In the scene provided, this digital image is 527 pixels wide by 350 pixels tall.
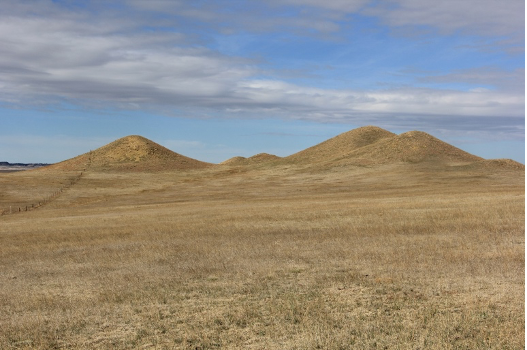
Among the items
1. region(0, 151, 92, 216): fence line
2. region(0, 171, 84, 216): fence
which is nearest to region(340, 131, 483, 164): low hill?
region(0, 151, 92, 216): fence line

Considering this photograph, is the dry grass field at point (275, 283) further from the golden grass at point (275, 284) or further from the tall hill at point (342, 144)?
the tall hill at point (342, 144)

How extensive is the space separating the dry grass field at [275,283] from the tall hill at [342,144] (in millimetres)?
106858

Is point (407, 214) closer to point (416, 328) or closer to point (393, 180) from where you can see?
point (416, 328)

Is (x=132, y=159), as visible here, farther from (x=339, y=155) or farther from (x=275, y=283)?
(x=275, y=283)

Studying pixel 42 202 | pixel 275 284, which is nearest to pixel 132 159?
pixel 42 202

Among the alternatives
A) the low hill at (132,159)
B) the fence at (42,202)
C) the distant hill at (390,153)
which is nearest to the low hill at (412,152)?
the distant hill at (390,153)

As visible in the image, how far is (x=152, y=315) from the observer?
→ 41.6 ft

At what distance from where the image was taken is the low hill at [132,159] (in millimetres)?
137000

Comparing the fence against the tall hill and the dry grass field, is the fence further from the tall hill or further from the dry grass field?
the tall hill

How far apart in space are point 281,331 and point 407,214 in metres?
23.4

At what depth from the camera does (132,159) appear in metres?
149

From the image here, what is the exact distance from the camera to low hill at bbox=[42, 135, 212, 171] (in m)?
137

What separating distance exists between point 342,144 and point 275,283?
5585 inches

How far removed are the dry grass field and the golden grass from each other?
5cm
